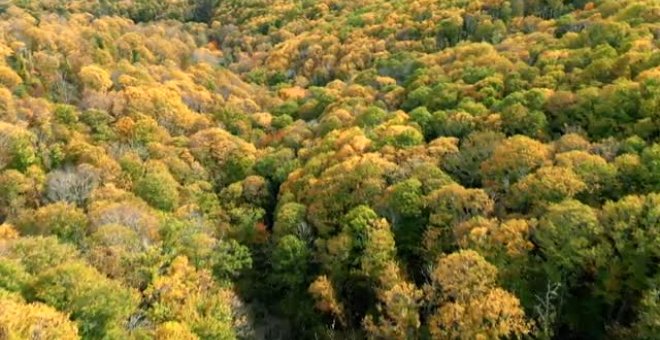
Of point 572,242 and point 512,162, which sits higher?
point 572,242

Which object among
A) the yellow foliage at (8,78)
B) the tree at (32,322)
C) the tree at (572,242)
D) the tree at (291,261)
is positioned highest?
the tree at (32,322)

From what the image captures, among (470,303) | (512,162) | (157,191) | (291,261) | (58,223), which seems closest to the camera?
(470,303)

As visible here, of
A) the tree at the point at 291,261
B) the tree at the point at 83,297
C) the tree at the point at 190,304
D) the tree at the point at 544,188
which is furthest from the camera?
the tree at the point at 291,261

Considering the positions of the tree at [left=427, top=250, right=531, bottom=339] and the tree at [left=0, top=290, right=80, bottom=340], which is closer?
the tree at [left=0, top=290, right=80, bottom=340]

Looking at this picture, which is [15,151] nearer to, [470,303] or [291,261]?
[291,261]

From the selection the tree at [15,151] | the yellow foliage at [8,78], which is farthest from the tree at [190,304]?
the yellow foliage at [8,78]

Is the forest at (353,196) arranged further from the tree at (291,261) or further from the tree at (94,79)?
the tree at (94,79)

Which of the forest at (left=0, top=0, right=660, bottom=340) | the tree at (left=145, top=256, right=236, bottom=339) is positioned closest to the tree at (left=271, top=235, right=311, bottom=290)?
the forest at (left=0, top=0, right=660, bottom=340)

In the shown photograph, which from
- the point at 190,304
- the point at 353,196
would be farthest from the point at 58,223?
the point at 353,196

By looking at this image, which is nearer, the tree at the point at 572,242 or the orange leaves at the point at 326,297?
the tree at the point at 572,242

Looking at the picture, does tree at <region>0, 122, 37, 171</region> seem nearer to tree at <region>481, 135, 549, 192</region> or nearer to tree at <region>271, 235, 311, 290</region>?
tree at <region>271, 235, 311, 290</region>
